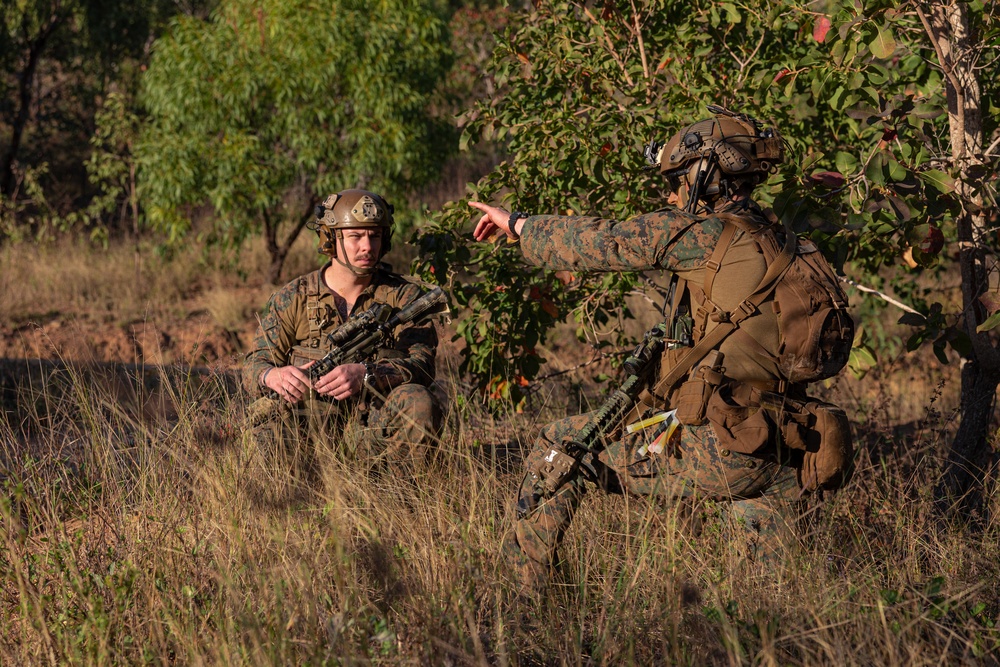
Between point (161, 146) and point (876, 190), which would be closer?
point (876, 190)

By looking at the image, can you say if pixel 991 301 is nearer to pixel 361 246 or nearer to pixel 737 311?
pixel 737 311

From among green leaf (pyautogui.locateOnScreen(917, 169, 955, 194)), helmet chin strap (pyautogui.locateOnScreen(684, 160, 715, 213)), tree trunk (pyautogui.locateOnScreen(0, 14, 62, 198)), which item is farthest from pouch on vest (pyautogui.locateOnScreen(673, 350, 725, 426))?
tree trunk (pyautogui.locateOnScreen(0, 14, 62, 198))

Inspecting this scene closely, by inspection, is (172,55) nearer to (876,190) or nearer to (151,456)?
(151,456)

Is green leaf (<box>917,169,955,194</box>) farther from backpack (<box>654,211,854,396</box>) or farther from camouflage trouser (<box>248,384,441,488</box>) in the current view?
camouflage trouser (<box>248,384,441,488</box>)

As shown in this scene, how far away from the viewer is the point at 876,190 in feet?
12.7

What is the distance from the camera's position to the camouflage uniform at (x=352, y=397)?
4.37 meters

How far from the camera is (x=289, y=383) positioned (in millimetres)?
4387

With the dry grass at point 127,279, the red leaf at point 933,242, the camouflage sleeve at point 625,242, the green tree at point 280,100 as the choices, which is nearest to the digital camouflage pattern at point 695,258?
the camouflage sleeve at point 625,242

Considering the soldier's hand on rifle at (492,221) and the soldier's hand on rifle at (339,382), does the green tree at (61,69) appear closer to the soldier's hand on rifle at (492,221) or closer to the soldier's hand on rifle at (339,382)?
the soldier's hand on rifle at (339,382)

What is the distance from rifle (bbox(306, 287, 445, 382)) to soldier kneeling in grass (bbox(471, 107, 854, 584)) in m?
1.05

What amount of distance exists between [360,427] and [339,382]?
1.01ft

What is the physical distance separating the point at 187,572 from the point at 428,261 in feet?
6.85

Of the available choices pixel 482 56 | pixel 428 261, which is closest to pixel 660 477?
pixel 428 261

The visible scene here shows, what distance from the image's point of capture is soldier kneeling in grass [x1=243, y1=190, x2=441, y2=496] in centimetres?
437
